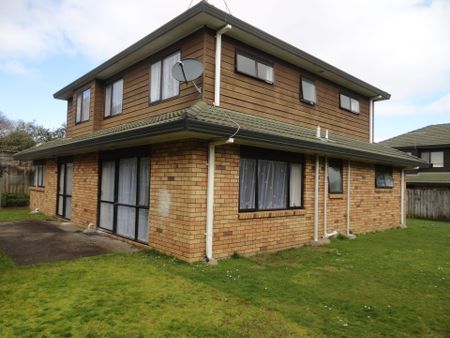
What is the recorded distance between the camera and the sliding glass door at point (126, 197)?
8281 mm

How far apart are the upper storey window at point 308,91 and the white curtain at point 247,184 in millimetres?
3560

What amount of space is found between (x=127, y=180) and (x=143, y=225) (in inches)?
56.9

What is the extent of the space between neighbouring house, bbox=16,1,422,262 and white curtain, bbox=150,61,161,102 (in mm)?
44

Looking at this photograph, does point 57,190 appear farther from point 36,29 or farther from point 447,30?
point 447,30

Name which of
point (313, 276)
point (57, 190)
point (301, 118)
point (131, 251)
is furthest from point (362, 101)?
point (57, 190)

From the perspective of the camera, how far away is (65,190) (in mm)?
12750

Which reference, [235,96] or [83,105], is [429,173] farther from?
[83,105]

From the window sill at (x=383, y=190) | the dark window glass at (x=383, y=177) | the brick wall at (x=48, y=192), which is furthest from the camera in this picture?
the brick wall at (x=48, y=192)

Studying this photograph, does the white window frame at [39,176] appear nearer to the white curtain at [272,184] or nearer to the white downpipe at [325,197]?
the white curtain at [272,184]

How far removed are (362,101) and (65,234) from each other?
11260 millimetres

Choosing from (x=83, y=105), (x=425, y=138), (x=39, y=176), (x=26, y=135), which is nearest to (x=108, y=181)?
→ (x=83, y=105)

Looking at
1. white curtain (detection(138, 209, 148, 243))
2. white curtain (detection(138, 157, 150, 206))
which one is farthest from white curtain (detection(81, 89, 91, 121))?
white curtain (detection(138, 209, 148, 243))

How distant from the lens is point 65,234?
9.47 m

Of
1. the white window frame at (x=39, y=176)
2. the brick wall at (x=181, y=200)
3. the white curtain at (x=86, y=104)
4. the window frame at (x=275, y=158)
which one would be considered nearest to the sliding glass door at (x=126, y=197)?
the brick wall at (x=181, y=200)
